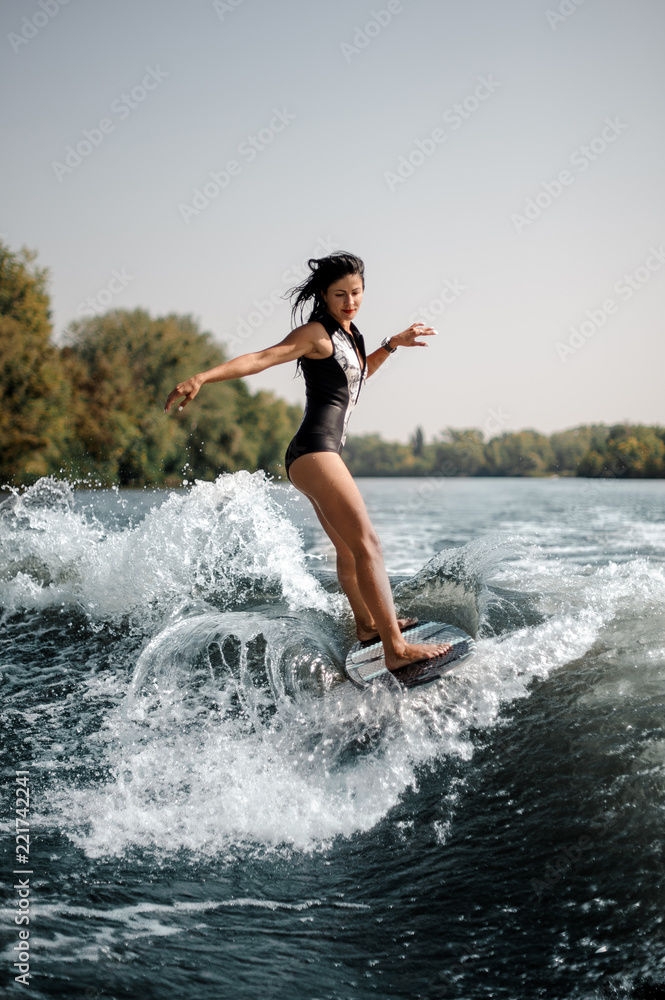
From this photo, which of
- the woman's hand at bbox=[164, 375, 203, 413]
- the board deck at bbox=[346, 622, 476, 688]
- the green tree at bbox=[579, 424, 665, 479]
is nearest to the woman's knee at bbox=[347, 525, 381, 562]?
the board deck at bbox=[346, 622, 476, 688]

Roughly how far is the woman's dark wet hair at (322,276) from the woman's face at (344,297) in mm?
24

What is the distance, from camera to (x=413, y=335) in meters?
4.22

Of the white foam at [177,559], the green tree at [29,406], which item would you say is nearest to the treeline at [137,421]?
the green tree at [29,406]

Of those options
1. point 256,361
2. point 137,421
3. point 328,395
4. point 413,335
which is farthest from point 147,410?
point 256,361

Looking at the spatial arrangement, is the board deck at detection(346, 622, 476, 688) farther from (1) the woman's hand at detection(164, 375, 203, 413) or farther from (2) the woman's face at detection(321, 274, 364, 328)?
(2) the woman's face at detection(321, 274, 364, 328)

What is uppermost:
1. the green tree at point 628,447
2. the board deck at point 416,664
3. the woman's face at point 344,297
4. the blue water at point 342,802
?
the green tree at point 628,447

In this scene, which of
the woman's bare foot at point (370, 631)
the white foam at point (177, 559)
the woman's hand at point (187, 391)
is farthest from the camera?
the white foam at point (177, 559)

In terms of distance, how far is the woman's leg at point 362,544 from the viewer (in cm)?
339

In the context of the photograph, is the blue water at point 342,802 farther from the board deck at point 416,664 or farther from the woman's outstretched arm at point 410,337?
the woman's outstretched arm at point 410,337

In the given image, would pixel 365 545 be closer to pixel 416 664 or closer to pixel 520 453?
pixel 416 664

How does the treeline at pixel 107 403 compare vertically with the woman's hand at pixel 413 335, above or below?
above

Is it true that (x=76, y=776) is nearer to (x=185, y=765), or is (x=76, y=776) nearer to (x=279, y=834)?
(x=185, y=765)

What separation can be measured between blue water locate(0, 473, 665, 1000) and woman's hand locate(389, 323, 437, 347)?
1608 millimetres

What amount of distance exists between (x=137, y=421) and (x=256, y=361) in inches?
1484
